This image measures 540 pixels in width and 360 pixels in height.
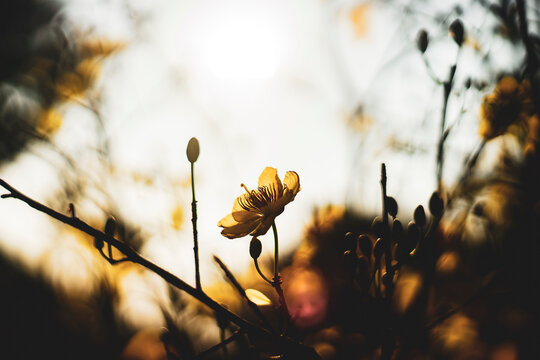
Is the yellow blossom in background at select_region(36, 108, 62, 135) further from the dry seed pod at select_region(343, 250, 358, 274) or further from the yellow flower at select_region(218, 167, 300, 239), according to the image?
the dry seed pod at select_region(343, 250, 358, 274)

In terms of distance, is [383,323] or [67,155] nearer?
[383,323]

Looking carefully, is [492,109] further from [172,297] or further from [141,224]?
[141,224]

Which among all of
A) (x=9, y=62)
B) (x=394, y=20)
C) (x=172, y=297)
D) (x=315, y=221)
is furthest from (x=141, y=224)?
(x=9, y=62)

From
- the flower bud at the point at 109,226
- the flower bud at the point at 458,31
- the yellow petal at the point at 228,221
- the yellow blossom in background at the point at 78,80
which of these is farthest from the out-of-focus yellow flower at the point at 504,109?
the yellow blossom in background at the point at 78,80

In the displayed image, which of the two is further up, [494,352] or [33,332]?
[33,332]

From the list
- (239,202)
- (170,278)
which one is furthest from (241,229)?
(170,278)

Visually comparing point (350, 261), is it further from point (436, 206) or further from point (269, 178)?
point (269, 178)

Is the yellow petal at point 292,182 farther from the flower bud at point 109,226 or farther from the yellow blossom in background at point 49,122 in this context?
the yellow blossom in background at point 49,122
